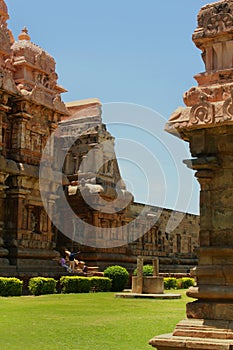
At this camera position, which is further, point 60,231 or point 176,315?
point 60,231

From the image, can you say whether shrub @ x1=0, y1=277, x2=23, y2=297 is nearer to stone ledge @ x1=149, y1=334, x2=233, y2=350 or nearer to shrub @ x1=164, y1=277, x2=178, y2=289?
shrub @ x1=164, y1=277, x2=178, y2=289

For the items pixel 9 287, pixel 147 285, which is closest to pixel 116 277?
pixel 147 285

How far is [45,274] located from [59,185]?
4687 mm

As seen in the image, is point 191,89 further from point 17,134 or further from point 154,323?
point 17,134

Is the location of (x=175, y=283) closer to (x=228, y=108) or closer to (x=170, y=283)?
(x=170, y=283)

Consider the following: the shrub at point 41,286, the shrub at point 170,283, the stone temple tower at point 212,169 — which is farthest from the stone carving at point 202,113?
the shrub at point 170,283

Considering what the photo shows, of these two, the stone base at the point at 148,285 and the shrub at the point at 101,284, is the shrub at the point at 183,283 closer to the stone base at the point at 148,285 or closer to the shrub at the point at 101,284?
the shrub at the point at 101,284

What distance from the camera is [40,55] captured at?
23.0 meters

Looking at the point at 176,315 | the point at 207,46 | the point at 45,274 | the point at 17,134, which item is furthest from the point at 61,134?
the point at 207,46

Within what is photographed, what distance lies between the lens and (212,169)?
669 cm

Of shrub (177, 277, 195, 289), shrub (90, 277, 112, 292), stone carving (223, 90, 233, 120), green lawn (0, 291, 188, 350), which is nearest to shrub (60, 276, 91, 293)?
shrub (90, 277, 112, 292)

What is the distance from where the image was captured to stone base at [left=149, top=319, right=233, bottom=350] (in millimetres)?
5816

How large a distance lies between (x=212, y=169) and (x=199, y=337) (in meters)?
1.99

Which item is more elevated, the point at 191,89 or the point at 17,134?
the point at 17,134
